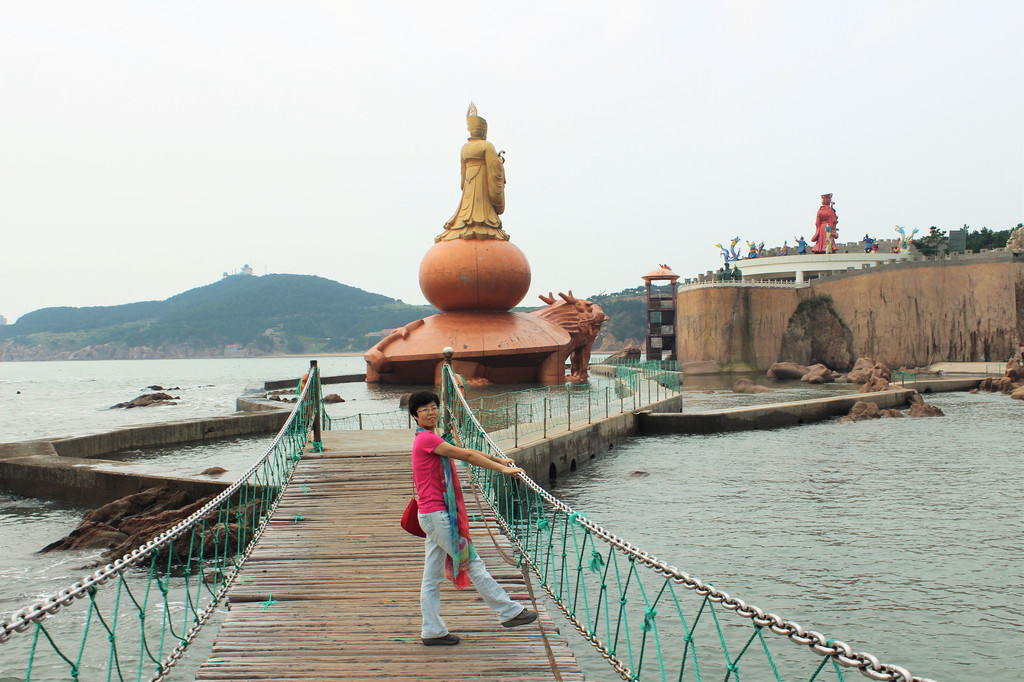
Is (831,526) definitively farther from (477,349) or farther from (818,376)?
(818,376)

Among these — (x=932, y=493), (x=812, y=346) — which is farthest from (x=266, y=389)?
(x=812, y=346)

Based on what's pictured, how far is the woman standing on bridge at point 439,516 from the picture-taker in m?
4.57

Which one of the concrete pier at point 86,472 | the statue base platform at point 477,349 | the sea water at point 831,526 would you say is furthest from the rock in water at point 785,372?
the concrete pier at point 86,472

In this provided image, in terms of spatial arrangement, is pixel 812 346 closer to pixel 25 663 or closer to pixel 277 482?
pixel 277 482

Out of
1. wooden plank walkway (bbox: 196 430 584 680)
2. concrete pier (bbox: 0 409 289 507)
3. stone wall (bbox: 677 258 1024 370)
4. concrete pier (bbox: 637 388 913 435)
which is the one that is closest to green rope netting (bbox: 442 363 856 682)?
wooden plank walkway (bbox: 196 430 584 680)

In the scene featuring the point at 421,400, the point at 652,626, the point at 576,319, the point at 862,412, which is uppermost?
the point at 576,319

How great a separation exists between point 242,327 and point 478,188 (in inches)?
5278

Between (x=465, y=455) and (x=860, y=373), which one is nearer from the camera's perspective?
(x=465, y=455)

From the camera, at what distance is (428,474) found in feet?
15.1

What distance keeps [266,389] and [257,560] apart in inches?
1105

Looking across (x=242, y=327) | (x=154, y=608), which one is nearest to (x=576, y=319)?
(x=154, y=608)

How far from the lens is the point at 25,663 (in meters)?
6.66

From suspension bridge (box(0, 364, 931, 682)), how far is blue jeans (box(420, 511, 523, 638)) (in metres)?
0.18

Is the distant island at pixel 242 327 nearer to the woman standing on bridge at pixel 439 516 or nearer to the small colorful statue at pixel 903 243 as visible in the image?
the small colorful statue at pixel 903 243
